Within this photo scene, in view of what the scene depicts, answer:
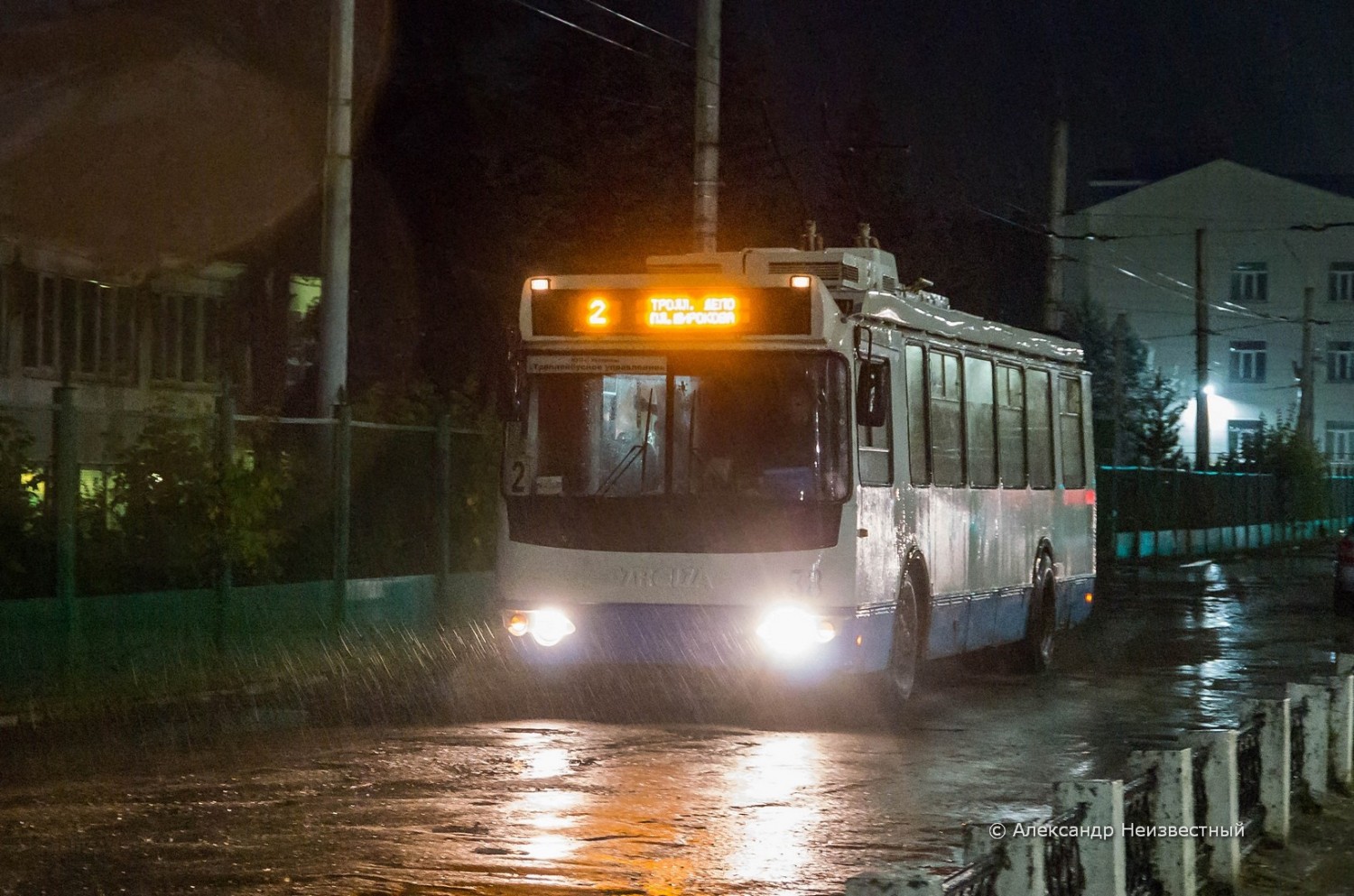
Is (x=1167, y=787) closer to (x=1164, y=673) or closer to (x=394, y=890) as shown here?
(x=394, y=890)

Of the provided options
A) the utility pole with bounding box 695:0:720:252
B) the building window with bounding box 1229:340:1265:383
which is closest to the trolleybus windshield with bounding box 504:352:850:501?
the utility pole with bounding box 695:0:720:252

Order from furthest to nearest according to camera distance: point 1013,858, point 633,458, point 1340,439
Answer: point 1340,439, point 633,458, point 1013,858

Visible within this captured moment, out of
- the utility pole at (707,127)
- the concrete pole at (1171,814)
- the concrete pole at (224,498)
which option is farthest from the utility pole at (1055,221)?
the concrete pole at (1171,814)

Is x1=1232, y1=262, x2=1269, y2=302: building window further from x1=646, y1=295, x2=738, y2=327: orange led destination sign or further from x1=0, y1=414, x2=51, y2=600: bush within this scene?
x1=0, y1=414, x2=51, y2=600: bush

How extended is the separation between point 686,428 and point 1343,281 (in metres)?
76.8

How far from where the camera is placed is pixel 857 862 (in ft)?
28.4

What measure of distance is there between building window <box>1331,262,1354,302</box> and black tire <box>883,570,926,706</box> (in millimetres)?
74778

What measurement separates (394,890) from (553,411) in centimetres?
665

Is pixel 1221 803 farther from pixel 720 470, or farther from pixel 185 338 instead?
pixel 185 338

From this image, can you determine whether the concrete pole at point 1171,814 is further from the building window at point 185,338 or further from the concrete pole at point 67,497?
the building window at point 185,338

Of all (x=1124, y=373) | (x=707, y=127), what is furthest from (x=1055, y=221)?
(x=1124, y=373)

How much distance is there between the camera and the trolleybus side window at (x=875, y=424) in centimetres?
1391

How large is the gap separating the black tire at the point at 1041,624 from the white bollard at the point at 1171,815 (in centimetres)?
1071

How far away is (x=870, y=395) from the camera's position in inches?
550
